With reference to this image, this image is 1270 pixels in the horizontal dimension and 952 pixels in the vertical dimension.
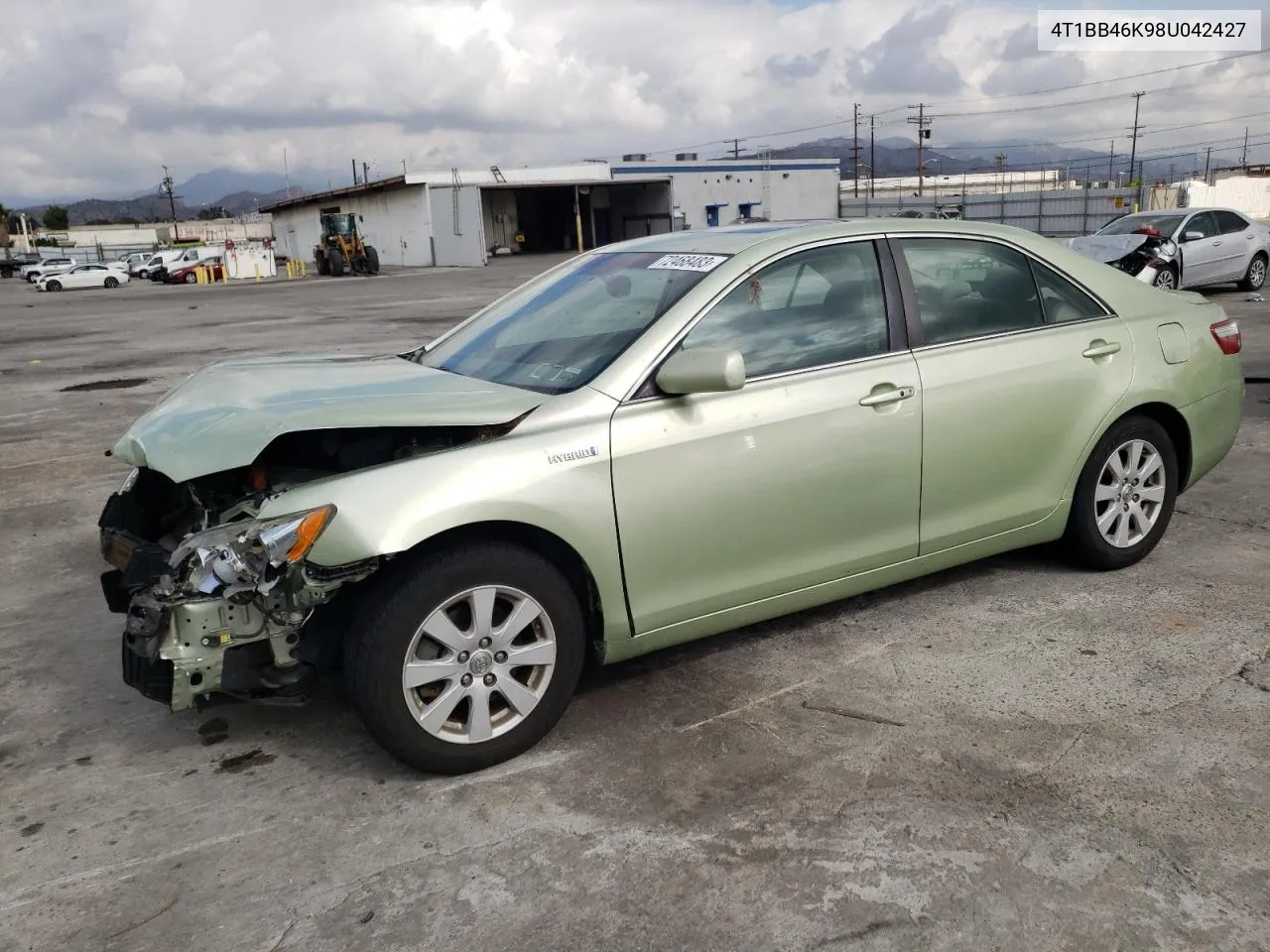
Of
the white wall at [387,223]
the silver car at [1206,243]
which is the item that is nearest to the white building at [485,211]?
the white wall at [387,223]

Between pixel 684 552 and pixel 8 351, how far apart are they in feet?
57.0

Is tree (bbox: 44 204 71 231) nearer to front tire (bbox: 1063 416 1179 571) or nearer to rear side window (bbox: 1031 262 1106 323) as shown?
rear side window (bbox: 1031 262 1106 323)

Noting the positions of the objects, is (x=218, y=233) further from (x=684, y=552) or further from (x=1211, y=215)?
(x=684, y=552)

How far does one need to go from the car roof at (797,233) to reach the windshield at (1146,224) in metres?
13.3

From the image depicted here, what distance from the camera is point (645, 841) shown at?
2869 mm

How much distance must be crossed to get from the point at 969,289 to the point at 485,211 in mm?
55372

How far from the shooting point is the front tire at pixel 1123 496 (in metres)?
4.50

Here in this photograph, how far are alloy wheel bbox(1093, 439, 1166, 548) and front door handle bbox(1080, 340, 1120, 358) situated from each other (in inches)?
16.2

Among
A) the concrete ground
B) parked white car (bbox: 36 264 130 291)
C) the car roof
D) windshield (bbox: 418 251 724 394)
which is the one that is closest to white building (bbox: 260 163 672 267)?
parked white car (bbox: 36 264 130 291)

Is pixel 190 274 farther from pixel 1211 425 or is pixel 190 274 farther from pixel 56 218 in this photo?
pixel 56 218

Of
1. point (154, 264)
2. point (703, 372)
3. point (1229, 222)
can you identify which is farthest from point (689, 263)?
point (154, 264)

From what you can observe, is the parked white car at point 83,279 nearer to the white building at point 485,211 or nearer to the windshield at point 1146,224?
the white building at point 485,211

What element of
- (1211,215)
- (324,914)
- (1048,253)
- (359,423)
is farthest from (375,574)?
(1211,215)

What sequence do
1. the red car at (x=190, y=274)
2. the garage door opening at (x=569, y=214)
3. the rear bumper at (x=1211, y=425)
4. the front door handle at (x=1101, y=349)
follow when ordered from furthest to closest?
the garage door opening at (x=569, y=214), the red car at (x=190, y=274), the rear bumper at (x=1211, y=425), the front door handle at (x=1101, y=349)
